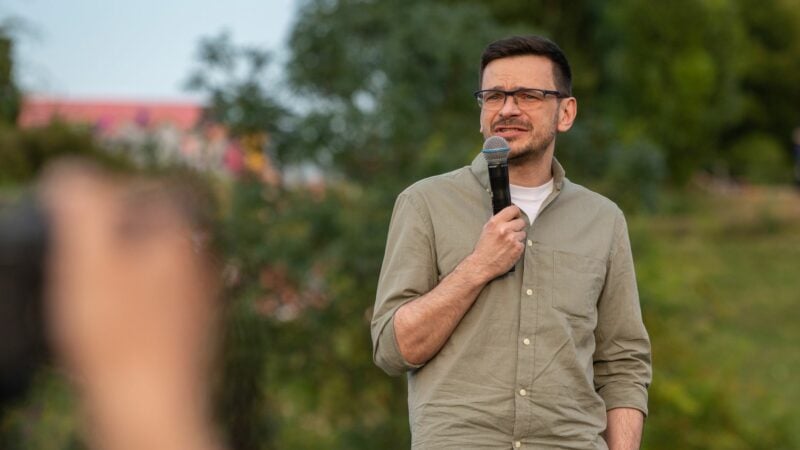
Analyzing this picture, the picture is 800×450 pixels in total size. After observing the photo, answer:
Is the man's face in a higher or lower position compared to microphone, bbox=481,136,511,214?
higher

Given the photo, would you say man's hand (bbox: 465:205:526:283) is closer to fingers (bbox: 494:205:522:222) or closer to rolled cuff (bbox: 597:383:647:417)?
fingers (bbox: 494:205:522:222)

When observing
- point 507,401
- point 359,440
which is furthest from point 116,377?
point 359,440

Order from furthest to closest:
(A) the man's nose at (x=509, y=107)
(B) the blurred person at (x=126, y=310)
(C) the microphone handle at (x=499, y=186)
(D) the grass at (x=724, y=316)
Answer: (D) the grass at (x=724, y=316), (A) the man's nose at (x=509, y=107), (C) the microphone handle at (x=499, y=186), (B) the blurred person at (x=126, y=310)

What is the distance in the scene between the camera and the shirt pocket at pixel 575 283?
9.40 ft

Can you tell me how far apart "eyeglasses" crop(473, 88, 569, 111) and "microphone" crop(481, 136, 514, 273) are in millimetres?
229

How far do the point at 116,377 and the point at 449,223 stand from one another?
73.3 inches

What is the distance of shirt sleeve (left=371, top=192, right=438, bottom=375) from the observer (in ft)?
9.16

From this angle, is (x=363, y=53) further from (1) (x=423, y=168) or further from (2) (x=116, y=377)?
(2) (x=116, y=377)

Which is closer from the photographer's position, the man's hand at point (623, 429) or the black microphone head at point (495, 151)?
the black microphone head at point (495, 151)

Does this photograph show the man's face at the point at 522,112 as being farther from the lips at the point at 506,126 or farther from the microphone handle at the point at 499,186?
the microphone handle at the point at 499,186

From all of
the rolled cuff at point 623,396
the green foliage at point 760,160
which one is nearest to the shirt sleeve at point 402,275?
the rolled cuff at point 623,396

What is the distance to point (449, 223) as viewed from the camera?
9.43 ft

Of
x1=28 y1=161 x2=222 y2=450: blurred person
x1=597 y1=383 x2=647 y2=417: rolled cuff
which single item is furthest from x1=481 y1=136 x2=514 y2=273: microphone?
x1=28 y1=161 x2=222 y2=450: blurred person

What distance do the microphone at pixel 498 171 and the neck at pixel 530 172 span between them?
9.4 inches
